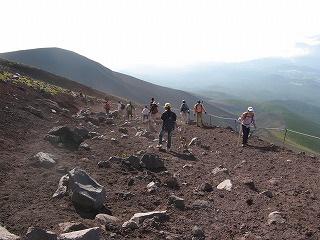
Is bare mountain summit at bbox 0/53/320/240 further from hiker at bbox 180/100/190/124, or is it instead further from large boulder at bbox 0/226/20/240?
hiker at bbox 180/100/190/124

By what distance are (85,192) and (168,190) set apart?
328cm

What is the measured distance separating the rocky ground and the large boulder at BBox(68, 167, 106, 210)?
226 mm

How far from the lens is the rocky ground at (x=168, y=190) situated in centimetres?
841

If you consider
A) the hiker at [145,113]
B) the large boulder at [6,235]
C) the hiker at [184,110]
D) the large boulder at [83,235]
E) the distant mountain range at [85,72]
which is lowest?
the large boulder at [6,235]

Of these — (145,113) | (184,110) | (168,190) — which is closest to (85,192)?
(168,190)

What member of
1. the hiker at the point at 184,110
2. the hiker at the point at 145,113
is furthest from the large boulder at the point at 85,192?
the hiker at the point at 145,113

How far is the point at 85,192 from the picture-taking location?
9.07 metres

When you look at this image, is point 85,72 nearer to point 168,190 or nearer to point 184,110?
point 184,110

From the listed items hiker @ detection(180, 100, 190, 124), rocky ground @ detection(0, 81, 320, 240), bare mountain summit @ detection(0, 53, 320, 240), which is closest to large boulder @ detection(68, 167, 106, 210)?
bare mountain summit @ detection(0, 53, 320, 240)

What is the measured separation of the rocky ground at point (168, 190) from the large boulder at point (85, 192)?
226mm

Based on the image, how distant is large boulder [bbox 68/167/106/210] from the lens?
8.92 m

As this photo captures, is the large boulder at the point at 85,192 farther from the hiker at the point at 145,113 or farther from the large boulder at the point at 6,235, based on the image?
the hiker at the point at 145,113

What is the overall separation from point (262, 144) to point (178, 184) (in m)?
11.4

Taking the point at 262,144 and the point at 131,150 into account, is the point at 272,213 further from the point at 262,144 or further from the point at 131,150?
the point at 262,144
